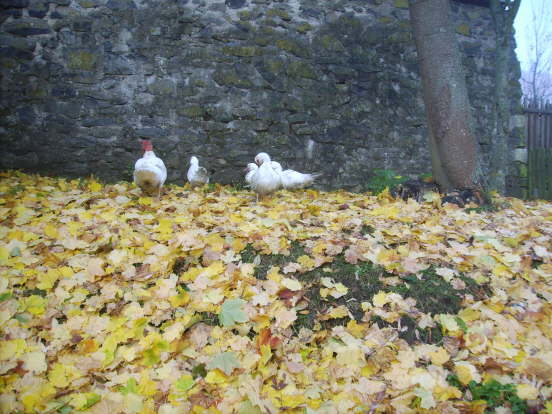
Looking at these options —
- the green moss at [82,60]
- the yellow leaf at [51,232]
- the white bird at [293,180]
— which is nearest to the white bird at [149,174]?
the yellow leaf at [51,232]

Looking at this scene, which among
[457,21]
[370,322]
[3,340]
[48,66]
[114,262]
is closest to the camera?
[3,340]

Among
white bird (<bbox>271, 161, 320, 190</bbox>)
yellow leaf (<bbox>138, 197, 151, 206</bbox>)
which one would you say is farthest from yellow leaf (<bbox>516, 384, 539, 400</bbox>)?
white bird (<bbox>271, 161, 320, 190</bbox>)

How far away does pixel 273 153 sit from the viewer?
18.4 ft

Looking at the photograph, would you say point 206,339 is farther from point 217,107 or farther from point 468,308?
point 217,107

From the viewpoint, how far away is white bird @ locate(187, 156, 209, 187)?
196 inches

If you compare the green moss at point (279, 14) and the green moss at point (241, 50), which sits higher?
the green moss at point (279, 14)

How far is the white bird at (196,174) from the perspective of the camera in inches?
196

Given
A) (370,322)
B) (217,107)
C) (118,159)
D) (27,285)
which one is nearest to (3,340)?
(27,285)

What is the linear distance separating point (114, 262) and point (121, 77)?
139 inches

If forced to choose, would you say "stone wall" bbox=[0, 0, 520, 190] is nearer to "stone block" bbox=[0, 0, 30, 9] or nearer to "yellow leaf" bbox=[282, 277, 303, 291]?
"stone block" bbox=[0, 0, 30, 9]

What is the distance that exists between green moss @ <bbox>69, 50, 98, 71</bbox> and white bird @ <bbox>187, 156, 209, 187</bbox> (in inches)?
70.8

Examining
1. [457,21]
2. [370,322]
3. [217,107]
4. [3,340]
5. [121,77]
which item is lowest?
[370,322]

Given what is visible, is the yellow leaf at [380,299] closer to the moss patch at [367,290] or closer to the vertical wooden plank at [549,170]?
the moss patch at [367,290]

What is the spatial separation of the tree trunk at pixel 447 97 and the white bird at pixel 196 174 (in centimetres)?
281
